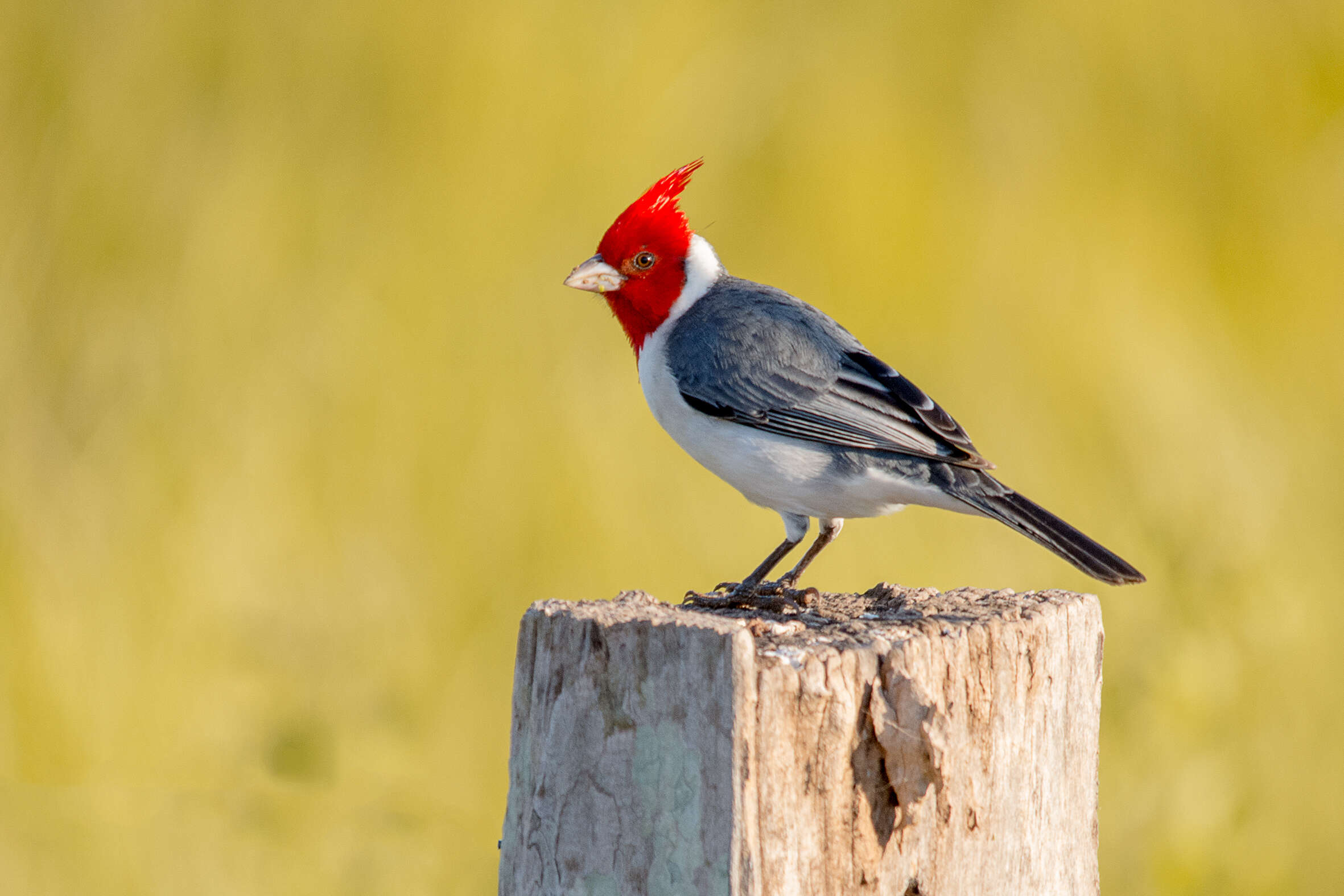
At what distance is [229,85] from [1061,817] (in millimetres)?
4723

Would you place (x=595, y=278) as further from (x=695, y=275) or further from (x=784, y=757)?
(x=784, y=757)

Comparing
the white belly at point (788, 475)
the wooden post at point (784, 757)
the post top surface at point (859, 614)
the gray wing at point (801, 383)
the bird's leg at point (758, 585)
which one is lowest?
the wooden post at point (784, 757)

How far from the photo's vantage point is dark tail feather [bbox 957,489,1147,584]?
3264 mm

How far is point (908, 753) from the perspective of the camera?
7.50 ft

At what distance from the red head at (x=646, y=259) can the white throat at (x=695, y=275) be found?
0.02 meters

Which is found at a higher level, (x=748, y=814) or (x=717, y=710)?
(x=717, y=710)

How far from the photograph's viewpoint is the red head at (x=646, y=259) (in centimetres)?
422

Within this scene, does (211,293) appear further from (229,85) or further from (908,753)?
(908,753)

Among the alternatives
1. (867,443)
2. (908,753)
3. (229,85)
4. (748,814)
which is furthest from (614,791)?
(229,85)

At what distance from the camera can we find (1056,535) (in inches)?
133

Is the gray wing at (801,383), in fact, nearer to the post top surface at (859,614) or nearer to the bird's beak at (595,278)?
the bird's beak at (595,278)

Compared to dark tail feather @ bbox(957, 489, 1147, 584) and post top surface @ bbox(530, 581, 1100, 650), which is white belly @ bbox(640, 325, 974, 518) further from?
post top surface @ bbox(530, 581, 1100, 650)

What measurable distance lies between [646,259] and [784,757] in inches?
94.6

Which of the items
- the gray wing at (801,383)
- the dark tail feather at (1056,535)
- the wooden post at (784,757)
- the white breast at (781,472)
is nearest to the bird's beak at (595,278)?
the gray wing at (801,383)
